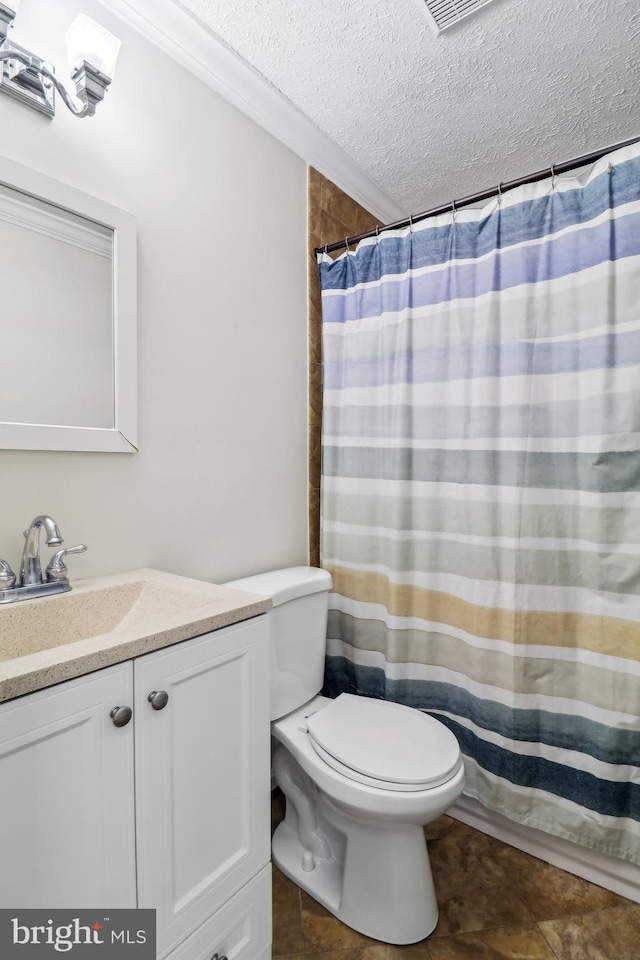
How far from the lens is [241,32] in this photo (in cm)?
145

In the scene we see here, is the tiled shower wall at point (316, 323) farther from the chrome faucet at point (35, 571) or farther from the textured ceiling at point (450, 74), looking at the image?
the chrome faucet at point (35, 571)

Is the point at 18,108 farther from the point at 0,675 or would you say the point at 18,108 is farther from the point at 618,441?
the point at 618,441

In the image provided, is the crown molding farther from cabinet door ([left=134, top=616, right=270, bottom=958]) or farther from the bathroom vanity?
cabinet door ([left=134, top=616, right=270, bottom=958])

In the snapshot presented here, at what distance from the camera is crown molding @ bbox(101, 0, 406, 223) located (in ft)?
4.50

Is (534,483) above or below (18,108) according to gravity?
below

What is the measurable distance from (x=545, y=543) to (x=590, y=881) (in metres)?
1.04

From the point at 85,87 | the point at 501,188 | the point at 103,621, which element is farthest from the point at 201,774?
the point at 501,188

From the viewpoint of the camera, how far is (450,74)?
1.57 m

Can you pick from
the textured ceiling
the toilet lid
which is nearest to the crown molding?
the textured ceiling

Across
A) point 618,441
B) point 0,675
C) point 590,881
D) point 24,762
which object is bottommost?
point 590,881

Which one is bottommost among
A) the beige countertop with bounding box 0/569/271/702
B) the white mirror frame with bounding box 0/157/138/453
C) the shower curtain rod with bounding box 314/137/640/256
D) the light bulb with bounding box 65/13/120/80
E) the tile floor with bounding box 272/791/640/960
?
the tile floor with bounding box 272/791/640/960

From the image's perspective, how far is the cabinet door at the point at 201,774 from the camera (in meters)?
0.91

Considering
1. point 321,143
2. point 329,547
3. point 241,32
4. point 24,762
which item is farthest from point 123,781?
point 321,143

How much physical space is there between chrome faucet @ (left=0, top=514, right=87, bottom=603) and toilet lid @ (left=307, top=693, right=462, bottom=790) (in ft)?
2.67
